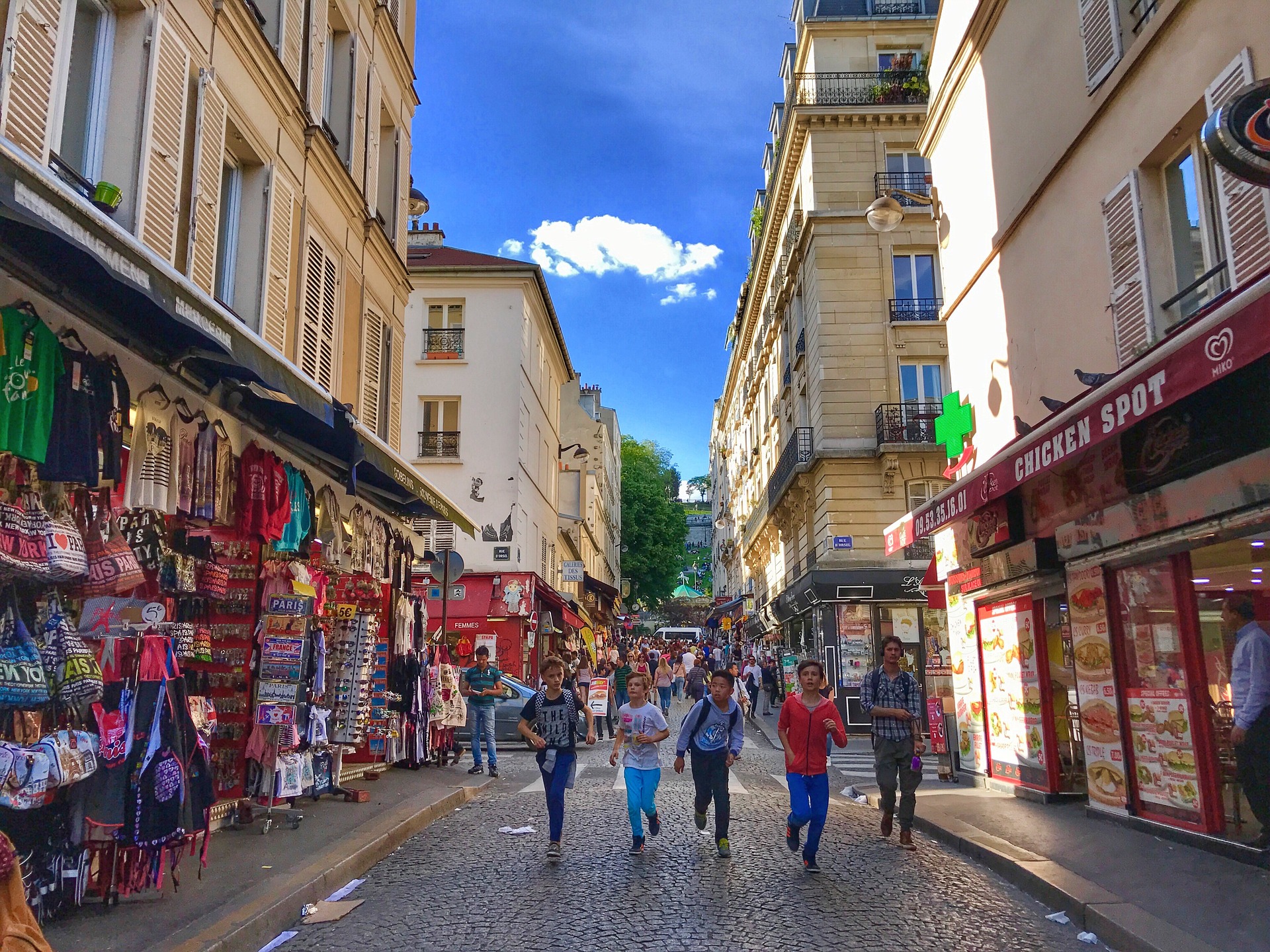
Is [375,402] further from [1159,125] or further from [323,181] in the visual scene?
[1159,125]

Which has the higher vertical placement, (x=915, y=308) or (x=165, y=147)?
(x=915, y=308)

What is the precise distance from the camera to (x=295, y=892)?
258 inches

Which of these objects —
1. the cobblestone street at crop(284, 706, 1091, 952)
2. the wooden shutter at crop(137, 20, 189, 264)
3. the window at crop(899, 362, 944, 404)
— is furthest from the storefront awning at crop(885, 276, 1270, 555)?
the window at crop(899, 362, 944, 404)

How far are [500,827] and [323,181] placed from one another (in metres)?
8.11

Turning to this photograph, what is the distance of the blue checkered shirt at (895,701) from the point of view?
8.98m

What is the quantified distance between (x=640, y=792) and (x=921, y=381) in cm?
1934

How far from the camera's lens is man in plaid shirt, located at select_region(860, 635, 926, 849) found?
8.84 meters

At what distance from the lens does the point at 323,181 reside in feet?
41.0

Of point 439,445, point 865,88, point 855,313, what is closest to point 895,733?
point 855,313

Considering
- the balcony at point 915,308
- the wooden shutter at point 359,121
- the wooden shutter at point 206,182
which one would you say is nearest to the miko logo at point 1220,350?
the wooden shutter at point 206,182

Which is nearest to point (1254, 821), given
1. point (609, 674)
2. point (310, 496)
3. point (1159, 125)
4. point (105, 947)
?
point (1159, 125)

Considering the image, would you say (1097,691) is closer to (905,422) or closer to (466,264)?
(905,422)

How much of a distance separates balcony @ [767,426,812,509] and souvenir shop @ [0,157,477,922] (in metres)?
18.0

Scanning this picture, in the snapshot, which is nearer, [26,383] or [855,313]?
[26,383]
